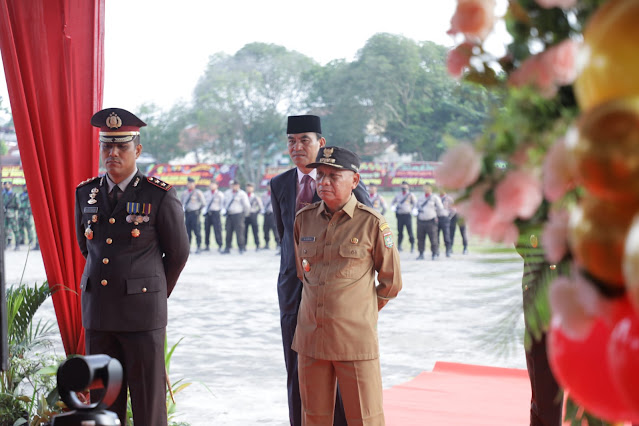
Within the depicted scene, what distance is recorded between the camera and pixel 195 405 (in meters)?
3.78

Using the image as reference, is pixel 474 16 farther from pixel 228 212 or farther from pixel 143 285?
pixel 228 212

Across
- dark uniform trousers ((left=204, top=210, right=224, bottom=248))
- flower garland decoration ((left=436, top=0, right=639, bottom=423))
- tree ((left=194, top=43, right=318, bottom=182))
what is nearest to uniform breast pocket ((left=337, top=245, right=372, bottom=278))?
flower garland decoration ((left=436, top=0, right=639, bottom=423))

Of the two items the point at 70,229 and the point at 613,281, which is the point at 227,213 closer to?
the point at 70,229

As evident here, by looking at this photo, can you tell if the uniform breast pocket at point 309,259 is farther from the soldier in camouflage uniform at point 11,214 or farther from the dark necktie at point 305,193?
the soldier in camouflage uniform at point 11,214

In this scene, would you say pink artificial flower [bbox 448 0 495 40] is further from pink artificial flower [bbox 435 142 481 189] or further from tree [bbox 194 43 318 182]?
tree [bbox 194 43 318 182]

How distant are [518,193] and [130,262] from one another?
2.11 metres

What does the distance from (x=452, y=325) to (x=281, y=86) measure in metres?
13.1

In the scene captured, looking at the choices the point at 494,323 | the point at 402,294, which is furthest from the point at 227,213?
the point at 494,323

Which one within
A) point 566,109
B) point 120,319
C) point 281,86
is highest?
point 281,86

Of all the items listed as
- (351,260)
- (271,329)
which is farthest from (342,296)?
(271,329)

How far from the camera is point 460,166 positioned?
0.59 meters

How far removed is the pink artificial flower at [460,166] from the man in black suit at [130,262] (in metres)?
2.05

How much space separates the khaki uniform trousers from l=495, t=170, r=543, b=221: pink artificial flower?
1.84 m

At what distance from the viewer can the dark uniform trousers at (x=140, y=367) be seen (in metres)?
2.45
